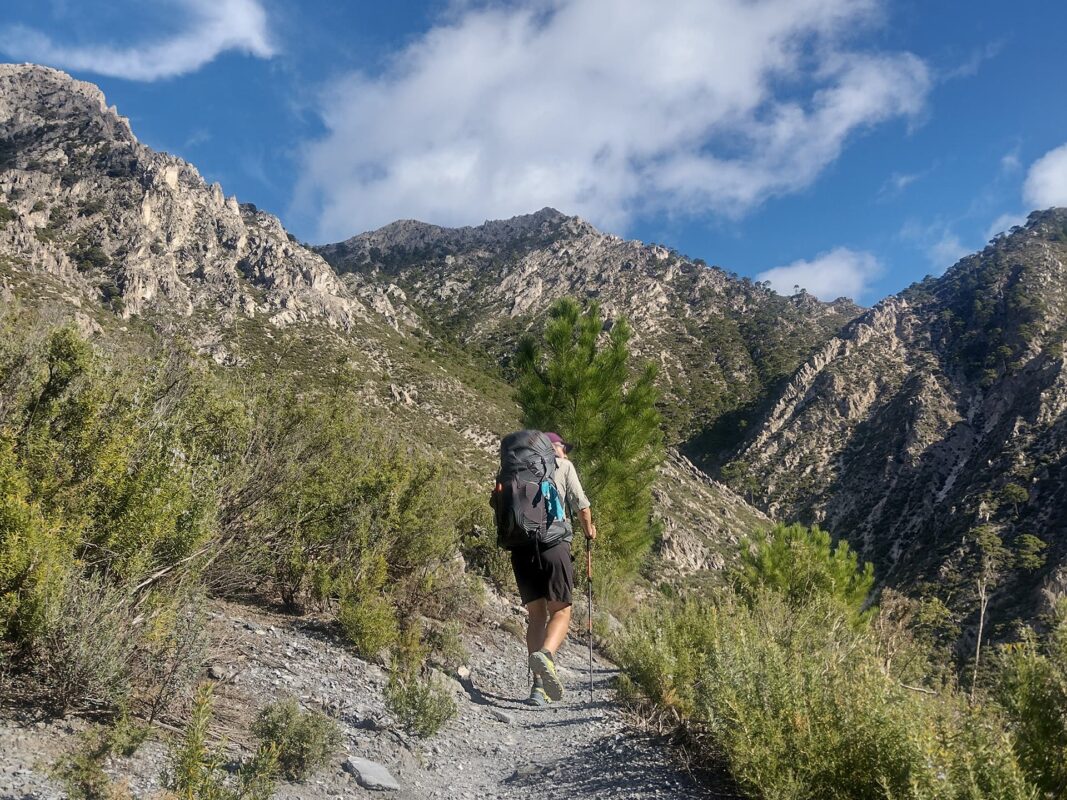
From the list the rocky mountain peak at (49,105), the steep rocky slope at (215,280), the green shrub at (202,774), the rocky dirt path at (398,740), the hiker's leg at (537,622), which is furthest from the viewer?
the rocky mountain peak at (49,105)

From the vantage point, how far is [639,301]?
3691 inches

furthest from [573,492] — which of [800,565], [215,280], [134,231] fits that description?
[134,231]

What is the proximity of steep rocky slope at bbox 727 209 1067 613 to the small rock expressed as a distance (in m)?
37.1

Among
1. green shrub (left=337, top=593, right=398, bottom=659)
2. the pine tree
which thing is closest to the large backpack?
green shrub (left=337, top=593, right=398, bottom=659)

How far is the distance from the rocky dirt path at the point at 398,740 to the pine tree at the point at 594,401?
23.2 feet

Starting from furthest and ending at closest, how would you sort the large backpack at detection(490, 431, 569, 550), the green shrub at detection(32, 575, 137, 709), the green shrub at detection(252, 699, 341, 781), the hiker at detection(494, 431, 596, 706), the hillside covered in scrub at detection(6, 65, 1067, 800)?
the hiker at detection(494, 431, 596, 706)
the large backpack at detection(490, 431, 569, 550)
the green shrub at detection(252, 699, 341, 781)
the green shrub at detection(32, 575, 137, 709)
the hillside covered in scrub at detection(6, 65, 1067, 800)

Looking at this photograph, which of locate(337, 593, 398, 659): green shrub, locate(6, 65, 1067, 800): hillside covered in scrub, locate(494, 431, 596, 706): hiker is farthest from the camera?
locate(337, 593, 398, 659): green shrub

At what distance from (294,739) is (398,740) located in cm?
79

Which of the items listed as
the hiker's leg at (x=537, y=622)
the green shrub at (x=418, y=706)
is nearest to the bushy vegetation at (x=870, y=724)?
the hiker's leg at (x=537, y=622)

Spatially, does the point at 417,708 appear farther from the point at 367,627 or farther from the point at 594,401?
the point at 594,401

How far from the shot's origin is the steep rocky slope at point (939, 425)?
43.0m

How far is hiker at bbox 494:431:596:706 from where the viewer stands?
4258mm

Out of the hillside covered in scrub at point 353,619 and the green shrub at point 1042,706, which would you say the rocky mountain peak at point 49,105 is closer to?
the hillside covered in scrub at point 353,619

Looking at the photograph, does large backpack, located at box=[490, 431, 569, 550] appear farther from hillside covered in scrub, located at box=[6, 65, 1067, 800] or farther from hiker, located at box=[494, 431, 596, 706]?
hillside covered in scrub, located at box=[6, 65, 1067, 800]
